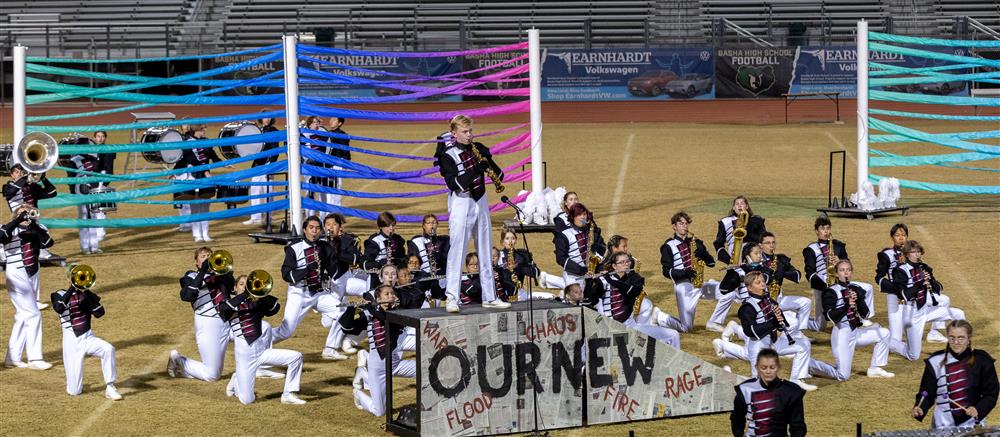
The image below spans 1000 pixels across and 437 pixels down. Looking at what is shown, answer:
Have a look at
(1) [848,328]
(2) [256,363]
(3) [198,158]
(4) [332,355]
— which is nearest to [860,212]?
(1) [848,328]

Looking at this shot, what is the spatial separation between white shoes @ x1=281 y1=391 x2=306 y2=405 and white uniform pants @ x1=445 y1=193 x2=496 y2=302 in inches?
75.1

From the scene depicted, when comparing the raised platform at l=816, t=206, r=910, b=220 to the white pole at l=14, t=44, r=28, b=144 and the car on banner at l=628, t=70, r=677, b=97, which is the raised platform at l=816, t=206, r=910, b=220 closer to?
the white pole at l=14, t=44, r=28, b=144

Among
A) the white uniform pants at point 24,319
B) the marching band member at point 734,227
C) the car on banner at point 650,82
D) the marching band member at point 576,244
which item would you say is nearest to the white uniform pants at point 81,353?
the white uniform pants at point 24,319

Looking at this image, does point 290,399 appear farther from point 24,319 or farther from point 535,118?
point 535,118

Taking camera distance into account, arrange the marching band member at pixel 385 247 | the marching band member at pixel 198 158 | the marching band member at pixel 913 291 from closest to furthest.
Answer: the marching band member at pixel 913 291 → the marching band member at pixel 385 247 → the marching band member at pixel 198 158

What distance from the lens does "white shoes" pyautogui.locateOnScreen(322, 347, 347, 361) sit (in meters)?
12.7

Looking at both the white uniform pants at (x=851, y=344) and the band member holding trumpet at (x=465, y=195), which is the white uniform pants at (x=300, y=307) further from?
the white uniform pants at (x=851, y=344)

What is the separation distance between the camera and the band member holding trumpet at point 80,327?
36.7 ft

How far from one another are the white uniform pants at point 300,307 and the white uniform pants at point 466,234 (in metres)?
3.00

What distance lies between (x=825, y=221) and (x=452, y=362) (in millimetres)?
5074

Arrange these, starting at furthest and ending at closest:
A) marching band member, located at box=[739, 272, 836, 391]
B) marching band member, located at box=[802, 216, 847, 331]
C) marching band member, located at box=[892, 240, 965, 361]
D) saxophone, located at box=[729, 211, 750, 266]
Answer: saxophone, located at box=[729, 211, 750, 266], marching band member, located at box=[802, 216, 847, 331], marching band member, located at box=[892, 240, 965, 361], marching band member, located at box=[739, 272, 836, 391]

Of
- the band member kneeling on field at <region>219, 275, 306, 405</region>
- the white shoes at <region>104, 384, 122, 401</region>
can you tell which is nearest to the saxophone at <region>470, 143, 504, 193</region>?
the band member kneeling on field at <region>219, 275, 306, 405</region>

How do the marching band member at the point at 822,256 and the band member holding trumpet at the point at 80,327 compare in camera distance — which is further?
the marching band member at the point at 822,256

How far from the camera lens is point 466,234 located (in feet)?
32.2
